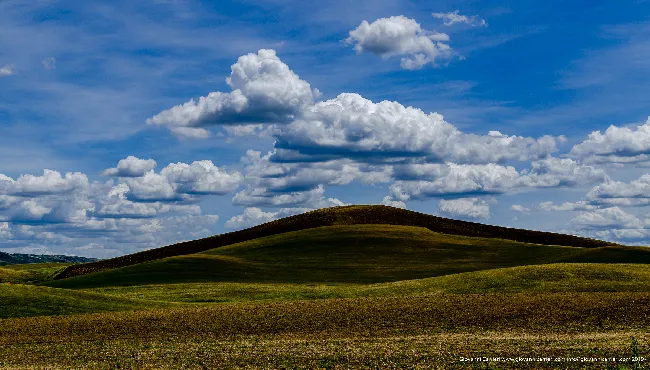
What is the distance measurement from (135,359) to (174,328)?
12214mm

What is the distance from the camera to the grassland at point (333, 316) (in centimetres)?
3158

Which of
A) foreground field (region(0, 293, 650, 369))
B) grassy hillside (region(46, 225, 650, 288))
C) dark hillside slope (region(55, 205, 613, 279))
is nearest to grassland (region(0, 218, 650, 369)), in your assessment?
foreground field (region(0, 293, 650, 369))

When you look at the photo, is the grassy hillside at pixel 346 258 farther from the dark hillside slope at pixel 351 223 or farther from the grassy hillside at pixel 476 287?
the grassy hillside at pixel 476 287

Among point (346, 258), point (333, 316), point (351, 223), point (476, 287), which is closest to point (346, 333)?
point (333, 316)

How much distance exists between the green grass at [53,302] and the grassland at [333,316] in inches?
6.8

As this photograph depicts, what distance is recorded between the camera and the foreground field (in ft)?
100

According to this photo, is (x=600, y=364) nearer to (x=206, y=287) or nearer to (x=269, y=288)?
(x=269, y=288)

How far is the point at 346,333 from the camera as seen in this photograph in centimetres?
3997

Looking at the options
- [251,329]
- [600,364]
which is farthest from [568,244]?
[600,364]

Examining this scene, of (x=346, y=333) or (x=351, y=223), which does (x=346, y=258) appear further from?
(x=346, y=333)

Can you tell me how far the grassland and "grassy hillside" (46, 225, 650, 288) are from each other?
532 millimetres

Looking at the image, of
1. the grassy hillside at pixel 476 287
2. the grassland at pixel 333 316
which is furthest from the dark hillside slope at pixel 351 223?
the grassy hillside at pixel 476 287

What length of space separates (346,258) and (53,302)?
49892 mm

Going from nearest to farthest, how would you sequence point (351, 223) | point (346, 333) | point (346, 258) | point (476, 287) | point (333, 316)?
point (346, 333) < point (333, 316) < point (476, 287) < point (346, 258) < point (351, 223)
